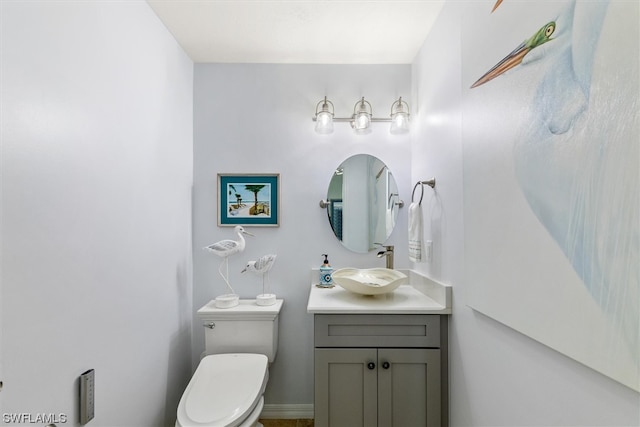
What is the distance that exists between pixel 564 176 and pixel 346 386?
139 centimetres

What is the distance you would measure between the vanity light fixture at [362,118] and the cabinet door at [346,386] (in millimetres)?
1416

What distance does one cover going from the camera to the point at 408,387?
1.66m

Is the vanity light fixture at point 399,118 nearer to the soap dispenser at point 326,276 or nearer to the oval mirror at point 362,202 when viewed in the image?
the oval mirror at point 362,202

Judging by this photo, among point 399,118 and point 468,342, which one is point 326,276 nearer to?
point 468,342

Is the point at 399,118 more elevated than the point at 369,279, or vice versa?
the point at 399,118

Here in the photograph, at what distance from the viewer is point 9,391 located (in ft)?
3.01

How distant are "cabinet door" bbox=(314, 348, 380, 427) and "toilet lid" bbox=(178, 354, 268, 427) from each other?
0.35 m

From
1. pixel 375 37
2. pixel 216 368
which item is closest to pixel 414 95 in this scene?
pixel 375 37

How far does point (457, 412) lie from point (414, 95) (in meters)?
1.91

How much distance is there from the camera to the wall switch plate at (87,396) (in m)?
1.18

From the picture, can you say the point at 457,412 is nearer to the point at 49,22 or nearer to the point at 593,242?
the point at 593,242

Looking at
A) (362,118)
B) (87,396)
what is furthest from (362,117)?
(87,396)

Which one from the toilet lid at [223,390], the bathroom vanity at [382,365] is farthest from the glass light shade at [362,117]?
the toilet lid at [223,390]

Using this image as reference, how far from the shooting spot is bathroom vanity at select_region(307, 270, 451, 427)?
1652 millimetres
